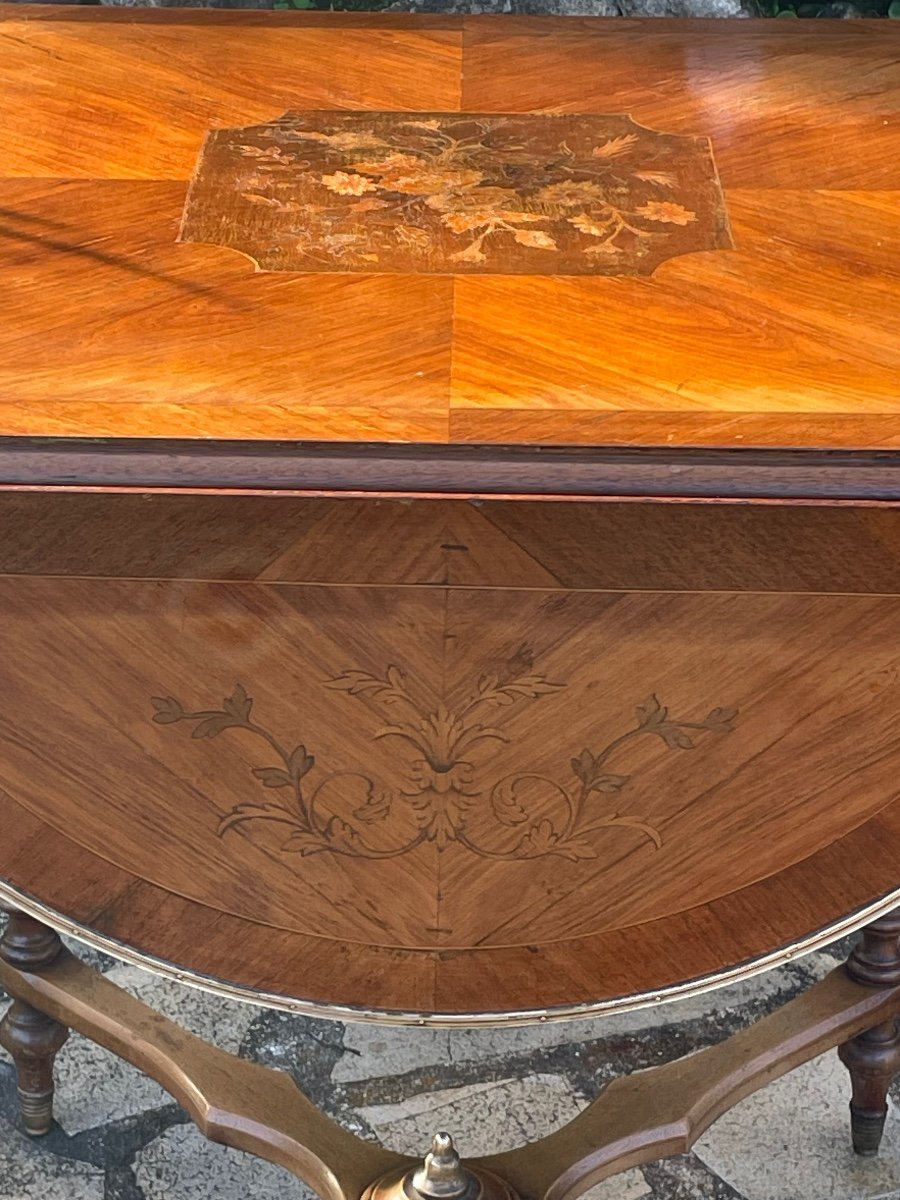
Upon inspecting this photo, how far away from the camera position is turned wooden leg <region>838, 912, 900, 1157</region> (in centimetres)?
141

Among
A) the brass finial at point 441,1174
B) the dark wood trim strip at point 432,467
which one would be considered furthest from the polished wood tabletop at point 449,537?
the brass finial at point 441,1174

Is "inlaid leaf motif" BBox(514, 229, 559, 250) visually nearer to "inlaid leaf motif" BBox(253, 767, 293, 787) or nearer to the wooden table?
the wooden table

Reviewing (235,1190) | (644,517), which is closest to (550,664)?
(644,517)

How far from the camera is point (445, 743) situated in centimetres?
110

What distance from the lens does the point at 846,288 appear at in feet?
3.35

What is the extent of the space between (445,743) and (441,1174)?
0.40 m

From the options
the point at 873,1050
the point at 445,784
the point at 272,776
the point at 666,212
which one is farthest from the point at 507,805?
the point at 873,1050

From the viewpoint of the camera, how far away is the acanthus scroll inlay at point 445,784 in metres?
1.08

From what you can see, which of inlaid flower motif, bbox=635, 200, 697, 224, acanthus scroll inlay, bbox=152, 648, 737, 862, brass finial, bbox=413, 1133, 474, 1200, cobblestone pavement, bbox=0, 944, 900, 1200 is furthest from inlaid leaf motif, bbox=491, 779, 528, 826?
cobblestone pavement, bbox=0, 944, 900, 1200

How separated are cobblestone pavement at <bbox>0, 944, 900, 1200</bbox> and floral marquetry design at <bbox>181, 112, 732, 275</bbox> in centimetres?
95

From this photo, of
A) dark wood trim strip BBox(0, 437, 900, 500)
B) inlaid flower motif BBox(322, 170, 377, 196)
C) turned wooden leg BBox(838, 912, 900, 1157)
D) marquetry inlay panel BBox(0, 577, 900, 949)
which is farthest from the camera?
turned wooden leg BBox(838, 912, 900, 1157)

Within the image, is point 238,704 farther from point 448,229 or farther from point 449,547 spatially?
point 448,229

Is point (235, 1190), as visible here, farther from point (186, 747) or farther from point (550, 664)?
point (550, 664)

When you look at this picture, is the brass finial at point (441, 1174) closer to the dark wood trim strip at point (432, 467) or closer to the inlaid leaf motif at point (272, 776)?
the inlaid leaf motif at point (272, 776)
